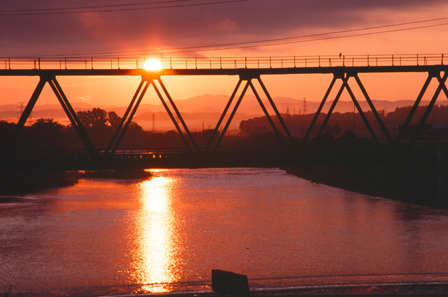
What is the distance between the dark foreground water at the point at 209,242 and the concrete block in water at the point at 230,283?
1.85 metres

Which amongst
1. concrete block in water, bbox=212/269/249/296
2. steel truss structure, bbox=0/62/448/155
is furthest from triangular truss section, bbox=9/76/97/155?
concrete block in water, bbox=212/269/249/296

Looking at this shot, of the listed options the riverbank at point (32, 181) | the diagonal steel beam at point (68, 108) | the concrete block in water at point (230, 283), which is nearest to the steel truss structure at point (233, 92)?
the diagonal steel beam at point (68, 108)

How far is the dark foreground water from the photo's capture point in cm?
3438

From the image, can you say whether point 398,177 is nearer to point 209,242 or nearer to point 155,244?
point 209,242

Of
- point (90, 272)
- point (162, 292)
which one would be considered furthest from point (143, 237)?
point (162, 292)

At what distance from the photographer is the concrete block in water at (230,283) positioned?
2695 cm

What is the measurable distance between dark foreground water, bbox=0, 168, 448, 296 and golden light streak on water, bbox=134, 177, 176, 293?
10 centimetres

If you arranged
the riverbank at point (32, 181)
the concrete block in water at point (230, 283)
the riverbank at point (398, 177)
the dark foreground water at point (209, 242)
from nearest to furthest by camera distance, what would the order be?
the concrete block in water at point (230, 283) < the dark foreground water at point (209, 242) < the riverbank at point (398, 177) < the riverbank at point (32, 181)

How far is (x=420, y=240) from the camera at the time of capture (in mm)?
46938

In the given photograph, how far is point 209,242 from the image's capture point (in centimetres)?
4747

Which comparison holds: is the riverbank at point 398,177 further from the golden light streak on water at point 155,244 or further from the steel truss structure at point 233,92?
the golden light streak on water at point 155,244

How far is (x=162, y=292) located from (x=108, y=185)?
74.1 metres

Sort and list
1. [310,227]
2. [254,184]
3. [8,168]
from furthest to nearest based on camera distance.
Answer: [254,184] < [310,227] < [8,168]

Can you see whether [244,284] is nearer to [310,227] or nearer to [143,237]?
[143,237]
